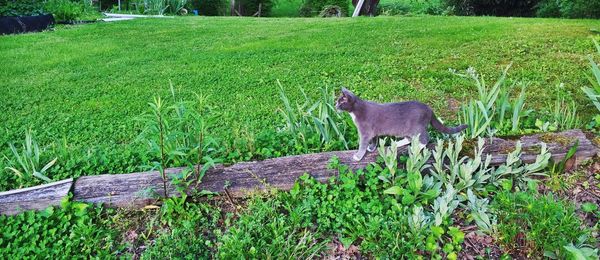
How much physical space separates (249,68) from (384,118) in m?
3.57

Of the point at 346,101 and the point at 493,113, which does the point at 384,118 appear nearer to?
the point at 346,101

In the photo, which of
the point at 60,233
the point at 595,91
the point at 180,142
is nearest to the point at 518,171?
the point at 595,91

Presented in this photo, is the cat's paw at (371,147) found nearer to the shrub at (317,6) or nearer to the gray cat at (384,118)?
the gray cat at (384,118)

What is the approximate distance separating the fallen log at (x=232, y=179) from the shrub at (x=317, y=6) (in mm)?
12301

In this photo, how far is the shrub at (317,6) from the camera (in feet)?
47.9

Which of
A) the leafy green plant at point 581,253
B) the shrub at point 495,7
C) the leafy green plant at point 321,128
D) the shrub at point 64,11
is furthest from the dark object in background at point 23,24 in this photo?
the shrub at point 495,7

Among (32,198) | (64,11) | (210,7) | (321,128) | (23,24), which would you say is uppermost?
(210,7)

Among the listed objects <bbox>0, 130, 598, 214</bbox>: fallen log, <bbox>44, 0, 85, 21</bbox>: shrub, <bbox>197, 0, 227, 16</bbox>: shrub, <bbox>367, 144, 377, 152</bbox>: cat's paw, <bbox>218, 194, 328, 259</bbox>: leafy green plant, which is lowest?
<bbox>218, 194, 328, 259</bbox>: leafy green plant

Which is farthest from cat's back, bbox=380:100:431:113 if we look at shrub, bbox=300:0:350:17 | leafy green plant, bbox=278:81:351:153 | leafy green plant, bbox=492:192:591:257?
shrub, bbox=300:0:350:17

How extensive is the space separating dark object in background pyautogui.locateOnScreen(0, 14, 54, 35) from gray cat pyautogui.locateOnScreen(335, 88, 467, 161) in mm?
8940

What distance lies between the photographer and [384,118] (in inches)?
106

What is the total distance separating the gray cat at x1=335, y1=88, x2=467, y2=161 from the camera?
2.68 meters

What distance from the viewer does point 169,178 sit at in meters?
2.64

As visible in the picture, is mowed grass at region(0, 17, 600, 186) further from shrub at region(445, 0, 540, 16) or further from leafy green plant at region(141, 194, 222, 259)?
shrub at region(445, 0, 540, 16)
